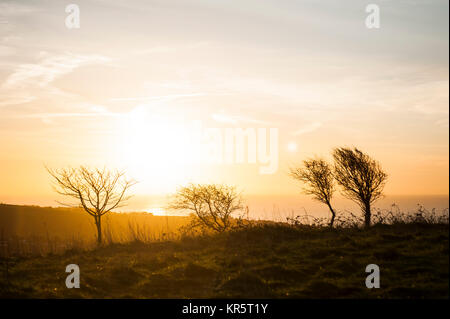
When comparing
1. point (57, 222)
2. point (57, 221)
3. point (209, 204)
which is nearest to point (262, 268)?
point (209, 204)

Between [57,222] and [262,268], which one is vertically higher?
[262,268]

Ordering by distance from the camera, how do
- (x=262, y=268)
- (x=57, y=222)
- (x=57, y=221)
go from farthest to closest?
(x=57, y=221)
(x=57, y=222)
(x=262, y=268)

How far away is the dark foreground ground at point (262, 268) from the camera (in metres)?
12.3

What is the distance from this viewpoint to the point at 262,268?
Answer: 48.6ft

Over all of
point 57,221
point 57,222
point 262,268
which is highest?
point 262,268

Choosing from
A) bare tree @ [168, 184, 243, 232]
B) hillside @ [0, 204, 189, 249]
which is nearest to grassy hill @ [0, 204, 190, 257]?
hillside @ [0, 204, 189, 249]

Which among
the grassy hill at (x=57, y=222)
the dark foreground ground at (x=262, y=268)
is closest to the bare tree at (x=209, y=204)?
the dark foreground ground at (x=262, y=268)

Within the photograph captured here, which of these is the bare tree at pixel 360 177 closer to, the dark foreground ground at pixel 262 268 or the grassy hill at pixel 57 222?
the dark foreground ground at pixel 262 268

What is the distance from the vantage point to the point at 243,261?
16156 millimetres

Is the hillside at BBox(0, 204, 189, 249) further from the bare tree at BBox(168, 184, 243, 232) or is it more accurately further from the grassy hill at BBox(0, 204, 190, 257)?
the bare tree at BBox(168, 184, 243, 232)

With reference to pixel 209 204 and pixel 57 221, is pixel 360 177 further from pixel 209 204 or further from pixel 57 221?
pixel 57 221

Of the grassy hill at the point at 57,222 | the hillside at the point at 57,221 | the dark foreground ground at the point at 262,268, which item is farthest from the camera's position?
the hillside at the point at 57,221

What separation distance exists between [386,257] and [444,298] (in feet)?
14.9
